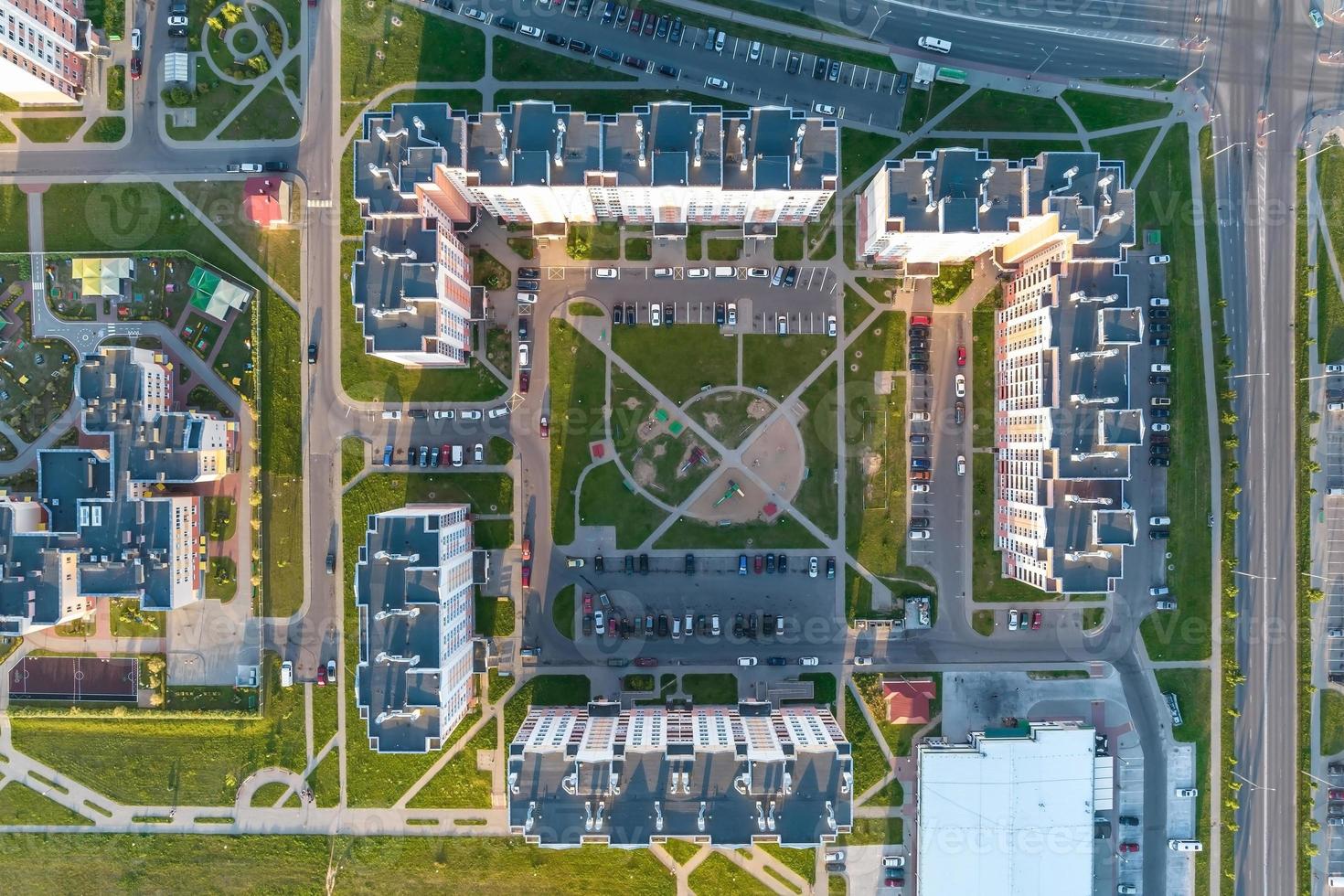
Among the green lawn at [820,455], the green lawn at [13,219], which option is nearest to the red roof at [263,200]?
the green lawn at [13,219]

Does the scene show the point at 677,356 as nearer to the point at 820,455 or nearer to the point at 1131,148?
the point at 820,455

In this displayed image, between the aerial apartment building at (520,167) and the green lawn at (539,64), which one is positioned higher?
the green lawn at (539,64)

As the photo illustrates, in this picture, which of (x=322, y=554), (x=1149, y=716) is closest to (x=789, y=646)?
(x=1149, y=716)

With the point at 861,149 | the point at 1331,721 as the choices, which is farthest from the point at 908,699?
the point at 861,149

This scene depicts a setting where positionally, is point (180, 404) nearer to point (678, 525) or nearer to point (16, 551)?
point (16, 551)

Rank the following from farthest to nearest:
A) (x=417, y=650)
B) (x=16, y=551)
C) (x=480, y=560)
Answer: (x=480, y=560)
(x=16, y=551)
(x=417, y=650)

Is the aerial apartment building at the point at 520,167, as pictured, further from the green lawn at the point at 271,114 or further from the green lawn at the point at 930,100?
the green lawn at the point at 271,114

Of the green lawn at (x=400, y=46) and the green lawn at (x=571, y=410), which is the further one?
the green lawn at (x=571, y=410)
